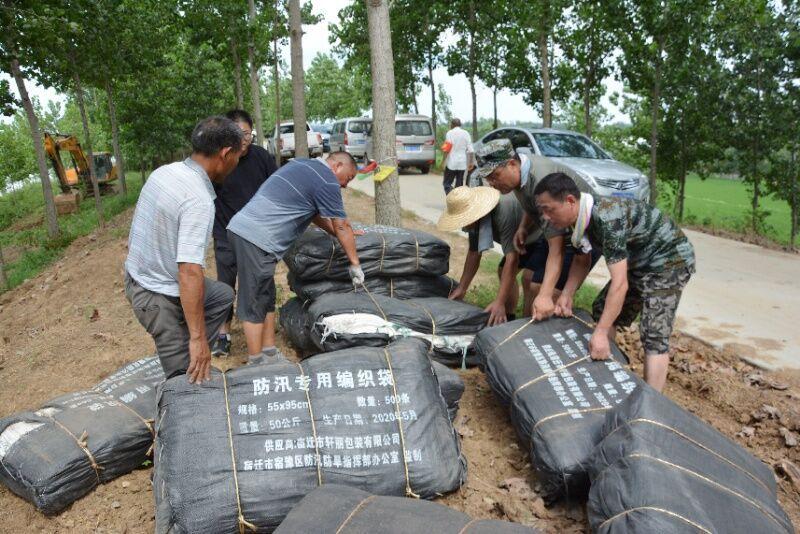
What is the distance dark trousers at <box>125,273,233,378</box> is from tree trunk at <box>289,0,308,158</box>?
6.44m

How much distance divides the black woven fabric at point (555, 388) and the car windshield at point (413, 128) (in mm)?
14397

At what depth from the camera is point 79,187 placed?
1925 cm

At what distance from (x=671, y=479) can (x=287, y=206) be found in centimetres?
254

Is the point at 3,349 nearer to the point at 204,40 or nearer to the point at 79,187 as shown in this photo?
the point at 204,40

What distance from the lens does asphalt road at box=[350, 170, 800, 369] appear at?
4805mm

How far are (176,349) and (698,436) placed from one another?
8.12 feet

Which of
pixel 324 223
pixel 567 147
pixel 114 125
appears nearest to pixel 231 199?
pixel 324 223

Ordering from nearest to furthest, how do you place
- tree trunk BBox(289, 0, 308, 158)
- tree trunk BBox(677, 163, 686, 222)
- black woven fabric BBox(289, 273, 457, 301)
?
black woven fabric BBox(289, 273, 457, 301), tree trunk BBox(289, 0, 308, 158), tree trunk BBox(677, 163, 686, 222)

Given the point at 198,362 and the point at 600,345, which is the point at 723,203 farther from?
the point at 198,362

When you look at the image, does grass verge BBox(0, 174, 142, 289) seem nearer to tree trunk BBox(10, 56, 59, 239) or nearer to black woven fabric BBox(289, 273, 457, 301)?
tree trunk BBox(10, 56, 59, 239)

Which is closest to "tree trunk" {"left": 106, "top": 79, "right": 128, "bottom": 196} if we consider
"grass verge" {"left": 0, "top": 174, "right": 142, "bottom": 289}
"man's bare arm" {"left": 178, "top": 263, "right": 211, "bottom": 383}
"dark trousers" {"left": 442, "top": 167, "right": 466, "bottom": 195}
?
"grass verge" {"left": 0, "top": 174, "right": 142, "bottom": 289}

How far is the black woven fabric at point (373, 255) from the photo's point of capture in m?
4.09

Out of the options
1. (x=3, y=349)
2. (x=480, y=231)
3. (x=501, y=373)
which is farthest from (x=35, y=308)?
(x=501, y=373)

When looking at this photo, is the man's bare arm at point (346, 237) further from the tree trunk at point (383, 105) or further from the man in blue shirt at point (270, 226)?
the tree trunk at point (383, 105)
